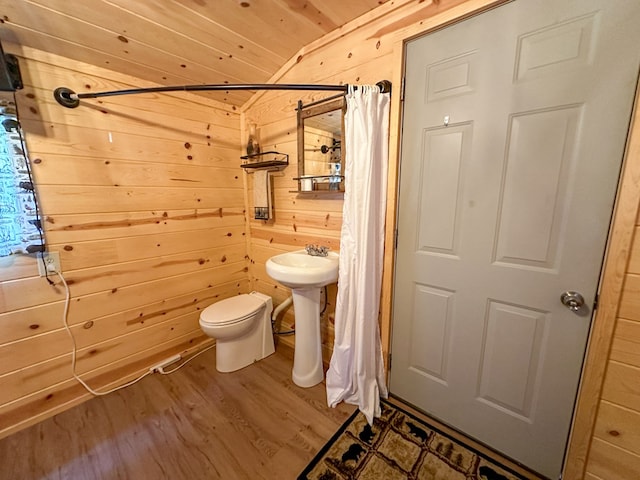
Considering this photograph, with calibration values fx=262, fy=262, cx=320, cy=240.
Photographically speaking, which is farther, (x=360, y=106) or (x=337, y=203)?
(x=337, y=203)

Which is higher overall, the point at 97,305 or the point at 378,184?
the point at 378,184

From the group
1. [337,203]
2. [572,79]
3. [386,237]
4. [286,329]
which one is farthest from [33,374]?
[572,79]

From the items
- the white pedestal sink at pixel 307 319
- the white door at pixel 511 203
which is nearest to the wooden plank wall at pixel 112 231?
the white pedestal sink at pixel 307 319

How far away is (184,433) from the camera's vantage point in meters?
1.50

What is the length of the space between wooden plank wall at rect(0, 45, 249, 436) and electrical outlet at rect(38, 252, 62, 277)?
3cm

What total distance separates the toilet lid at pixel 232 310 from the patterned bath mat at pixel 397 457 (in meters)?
0.97

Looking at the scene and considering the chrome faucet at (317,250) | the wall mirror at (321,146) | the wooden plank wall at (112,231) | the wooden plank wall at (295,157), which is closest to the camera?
the wooden plank wall at (112,231)

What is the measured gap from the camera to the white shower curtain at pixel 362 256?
1440mm

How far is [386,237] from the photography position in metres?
1.57

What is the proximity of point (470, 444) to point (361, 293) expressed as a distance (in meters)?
0.99

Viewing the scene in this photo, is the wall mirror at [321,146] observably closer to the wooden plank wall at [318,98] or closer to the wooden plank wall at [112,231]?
the wooden plank wall at [318,98]

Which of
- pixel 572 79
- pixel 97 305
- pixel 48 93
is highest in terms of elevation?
pixel 48 93

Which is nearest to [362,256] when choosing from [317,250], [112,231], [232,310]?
[317,250]

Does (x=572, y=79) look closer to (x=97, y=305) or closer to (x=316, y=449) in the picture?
(x=316, y=449)
